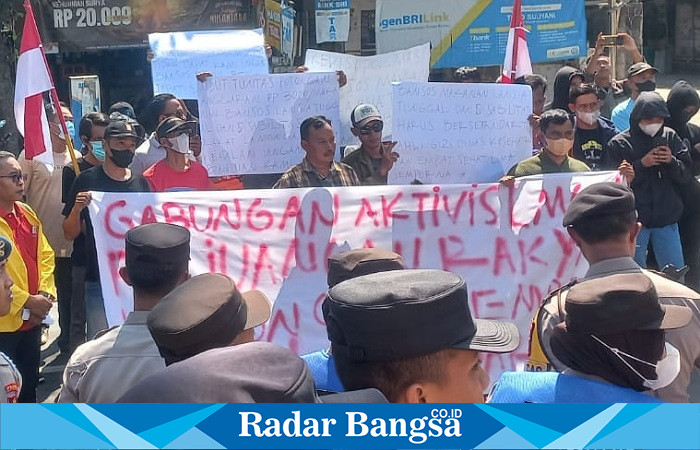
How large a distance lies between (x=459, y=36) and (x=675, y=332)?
1151cm

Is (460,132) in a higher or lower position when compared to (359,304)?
higher

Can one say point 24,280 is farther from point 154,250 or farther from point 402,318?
point 402,318

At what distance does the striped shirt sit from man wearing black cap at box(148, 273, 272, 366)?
2.45 m

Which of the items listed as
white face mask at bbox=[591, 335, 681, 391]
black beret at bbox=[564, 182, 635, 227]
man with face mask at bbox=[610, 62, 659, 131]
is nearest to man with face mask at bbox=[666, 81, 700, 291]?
man with face mask at bbox=[610, 62, 659, 131]

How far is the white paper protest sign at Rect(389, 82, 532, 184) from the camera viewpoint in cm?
506

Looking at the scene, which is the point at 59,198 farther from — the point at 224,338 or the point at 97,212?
the point at 224,338

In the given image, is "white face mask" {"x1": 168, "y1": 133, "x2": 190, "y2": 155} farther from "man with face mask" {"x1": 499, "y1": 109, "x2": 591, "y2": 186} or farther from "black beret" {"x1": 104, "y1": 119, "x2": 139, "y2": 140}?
"man with face mask" {"x1": 499, "y1": 109, "x2": 591, "y2": 186}

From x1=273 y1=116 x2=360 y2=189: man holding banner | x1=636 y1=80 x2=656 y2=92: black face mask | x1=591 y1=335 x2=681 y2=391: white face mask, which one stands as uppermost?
x1=636 y1=80 x2=656 y2=92: black face mask

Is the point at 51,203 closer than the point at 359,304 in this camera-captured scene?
No

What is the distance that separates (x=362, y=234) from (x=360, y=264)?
1.75 m

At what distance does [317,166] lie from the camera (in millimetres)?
4953

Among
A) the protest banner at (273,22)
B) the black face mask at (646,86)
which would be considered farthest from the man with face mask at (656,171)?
the protest banner at (273,22)

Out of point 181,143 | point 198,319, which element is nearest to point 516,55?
point 181,143

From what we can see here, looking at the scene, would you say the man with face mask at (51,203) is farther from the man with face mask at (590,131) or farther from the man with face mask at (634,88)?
the man with face mask at (634,88)
